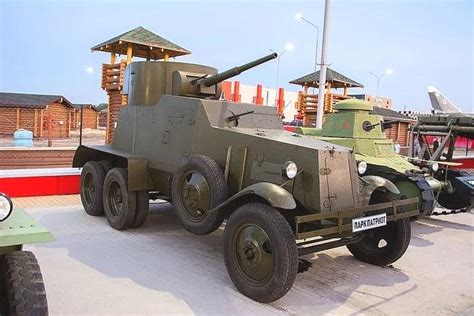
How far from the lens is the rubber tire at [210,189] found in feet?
16.9

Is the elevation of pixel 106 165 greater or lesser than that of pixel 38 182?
greater

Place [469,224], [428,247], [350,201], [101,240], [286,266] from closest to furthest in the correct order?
[286,266] → [350,201] → [101,240] → [428,247] → [469,224]

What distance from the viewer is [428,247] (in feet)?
23.5

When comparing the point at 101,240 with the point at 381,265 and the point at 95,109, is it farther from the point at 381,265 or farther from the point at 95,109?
the point at 95,109

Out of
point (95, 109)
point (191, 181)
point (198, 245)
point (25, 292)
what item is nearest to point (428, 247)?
point (198, 245)

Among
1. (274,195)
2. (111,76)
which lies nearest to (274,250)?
(274,195)

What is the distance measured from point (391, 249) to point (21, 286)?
4.29 m

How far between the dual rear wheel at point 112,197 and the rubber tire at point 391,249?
10.1ft

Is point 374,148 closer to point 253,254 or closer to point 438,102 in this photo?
point 253,254

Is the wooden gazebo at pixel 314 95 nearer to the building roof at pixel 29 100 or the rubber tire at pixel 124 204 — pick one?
the building roof at pixel 29 100

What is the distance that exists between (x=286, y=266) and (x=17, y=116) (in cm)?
2209

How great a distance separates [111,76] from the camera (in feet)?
60.8

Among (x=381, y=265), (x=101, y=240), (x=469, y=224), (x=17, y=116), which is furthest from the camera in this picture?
(x=17, y=116)

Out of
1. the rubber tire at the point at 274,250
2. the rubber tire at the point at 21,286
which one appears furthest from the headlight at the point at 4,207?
the rubber tire at the point at 274,250
